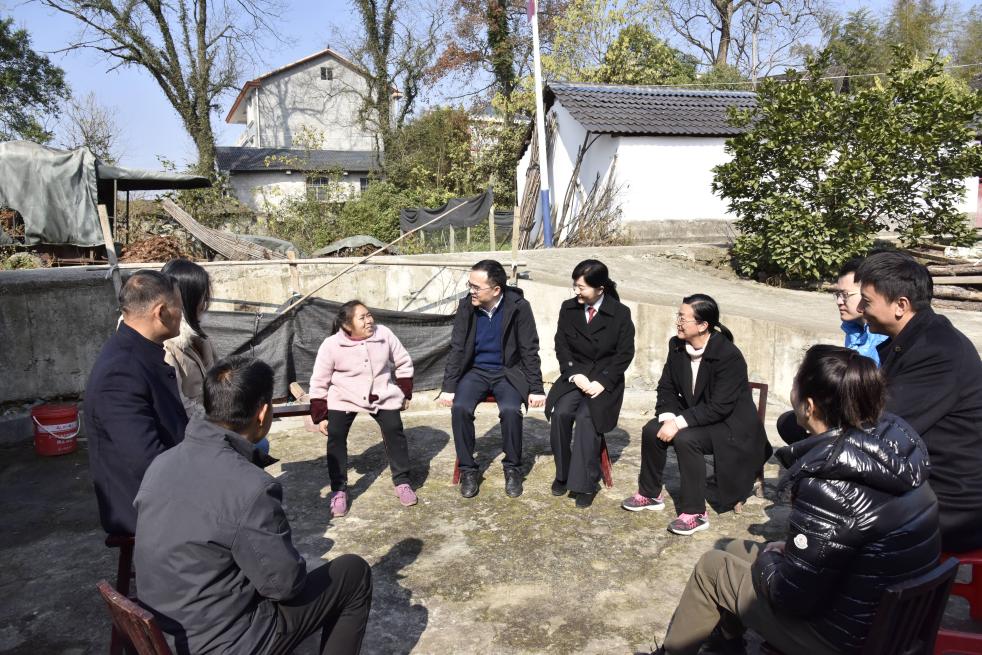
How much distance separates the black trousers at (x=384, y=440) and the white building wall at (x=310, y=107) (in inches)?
1202

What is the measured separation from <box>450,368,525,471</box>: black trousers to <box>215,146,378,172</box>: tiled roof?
24257 mm

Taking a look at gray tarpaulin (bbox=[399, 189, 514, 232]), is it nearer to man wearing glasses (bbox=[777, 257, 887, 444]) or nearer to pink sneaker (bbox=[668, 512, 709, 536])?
man wearing glasses (bbox=[777, 257, 887, 444])

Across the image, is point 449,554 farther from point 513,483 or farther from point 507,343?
point 507,343

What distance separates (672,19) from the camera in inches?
1162

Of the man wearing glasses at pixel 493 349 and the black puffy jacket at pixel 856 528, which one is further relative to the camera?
the man wearing glasses at pixel 493 349

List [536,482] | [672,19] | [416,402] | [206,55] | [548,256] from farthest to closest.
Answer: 1. [672,19]
2. [206,55]
3. [548,256]
4. [416,402]
5. [536,482]

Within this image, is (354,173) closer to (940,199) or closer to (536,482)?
(940,199)

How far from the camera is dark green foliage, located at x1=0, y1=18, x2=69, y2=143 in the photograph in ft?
80.1

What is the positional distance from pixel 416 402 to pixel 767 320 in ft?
11.2

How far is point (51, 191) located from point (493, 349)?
376 inches

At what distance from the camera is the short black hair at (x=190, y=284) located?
142 inches

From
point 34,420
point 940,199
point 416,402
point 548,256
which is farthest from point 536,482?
point 940,199

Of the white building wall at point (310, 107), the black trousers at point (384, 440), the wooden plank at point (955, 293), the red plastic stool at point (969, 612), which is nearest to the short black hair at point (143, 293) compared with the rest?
the black trousers at point (384, 440)

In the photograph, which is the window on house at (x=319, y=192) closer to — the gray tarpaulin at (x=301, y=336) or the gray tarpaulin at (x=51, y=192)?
the gray tarpaulin at (x=51, y=192)
